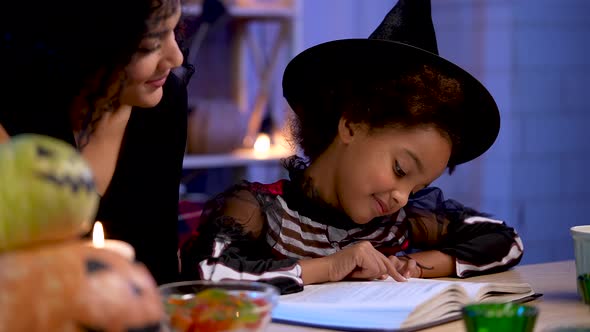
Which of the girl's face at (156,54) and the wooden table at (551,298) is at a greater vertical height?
the girl's face at (156,54)

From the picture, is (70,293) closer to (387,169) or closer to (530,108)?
(387,169)

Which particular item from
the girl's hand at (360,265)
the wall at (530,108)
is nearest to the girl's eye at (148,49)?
the girl's hand at (360,265)

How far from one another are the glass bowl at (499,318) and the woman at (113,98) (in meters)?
0.55

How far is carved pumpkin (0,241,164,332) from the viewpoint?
2.09ft

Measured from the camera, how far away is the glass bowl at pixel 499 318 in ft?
2.84

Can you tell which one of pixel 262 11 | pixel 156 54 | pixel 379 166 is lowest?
pixel 379 166

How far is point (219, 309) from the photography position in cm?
87

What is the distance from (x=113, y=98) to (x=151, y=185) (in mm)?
268

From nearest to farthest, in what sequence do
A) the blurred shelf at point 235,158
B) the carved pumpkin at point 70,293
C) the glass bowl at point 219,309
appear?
the carved pumpkin at point 70,293 → the glass bowl at point 219,309 → the blurred shelf at point 235,158

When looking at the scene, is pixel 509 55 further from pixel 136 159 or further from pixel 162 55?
pixel 162 55

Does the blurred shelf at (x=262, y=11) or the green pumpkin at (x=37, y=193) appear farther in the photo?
the blurred shelf at (x=262, y=11)

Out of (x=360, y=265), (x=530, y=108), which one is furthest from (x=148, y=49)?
(x=530, y=108)

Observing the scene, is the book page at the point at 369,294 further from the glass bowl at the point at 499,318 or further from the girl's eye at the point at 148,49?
the girl's eye at the point at 148,49

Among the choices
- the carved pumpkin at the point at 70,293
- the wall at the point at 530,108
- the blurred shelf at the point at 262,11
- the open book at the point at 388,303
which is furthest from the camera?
the wall at the point at 530,108
